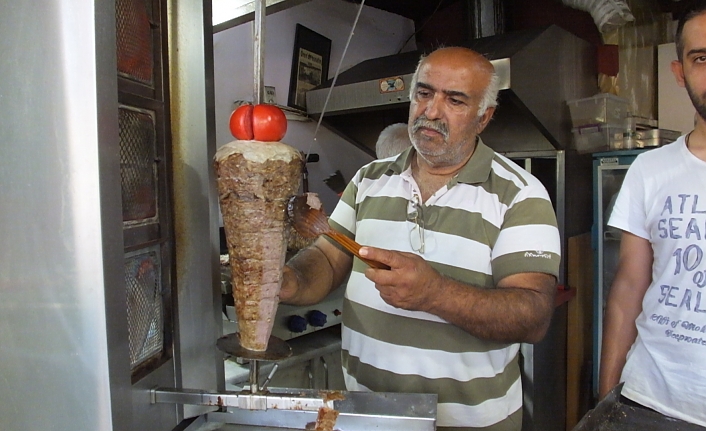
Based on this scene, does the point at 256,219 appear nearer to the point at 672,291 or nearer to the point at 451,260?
the point at 451,260

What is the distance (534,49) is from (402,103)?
65cm

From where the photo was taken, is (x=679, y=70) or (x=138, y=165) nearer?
(x=138, y=165)

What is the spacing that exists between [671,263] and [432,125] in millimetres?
696

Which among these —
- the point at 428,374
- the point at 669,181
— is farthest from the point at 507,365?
the point at 669,181

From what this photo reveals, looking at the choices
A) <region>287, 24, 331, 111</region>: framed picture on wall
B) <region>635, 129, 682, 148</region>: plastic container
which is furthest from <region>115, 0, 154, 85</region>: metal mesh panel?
<region>635, 129, 682, 148</region>: plastic container

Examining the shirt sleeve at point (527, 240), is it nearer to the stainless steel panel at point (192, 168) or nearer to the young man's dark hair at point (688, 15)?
the young man's dark hair at point (688, 15)

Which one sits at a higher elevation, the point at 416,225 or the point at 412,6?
the point at 412,6

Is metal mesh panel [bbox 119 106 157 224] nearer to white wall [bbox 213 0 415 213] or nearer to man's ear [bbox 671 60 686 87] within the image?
man's ear [bbox 671 60 686 87]

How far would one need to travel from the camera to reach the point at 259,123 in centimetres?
66

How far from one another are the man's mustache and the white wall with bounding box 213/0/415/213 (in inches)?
50.0

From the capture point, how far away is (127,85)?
0.62 meters

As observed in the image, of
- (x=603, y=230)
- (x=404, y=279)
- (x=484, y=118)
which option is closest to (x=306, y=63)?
(x=484, y=118)

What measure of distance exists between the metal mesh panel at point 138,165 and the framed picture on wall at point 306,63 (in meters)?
2.26

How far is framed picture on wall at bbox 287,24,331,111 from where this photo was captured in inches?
113
